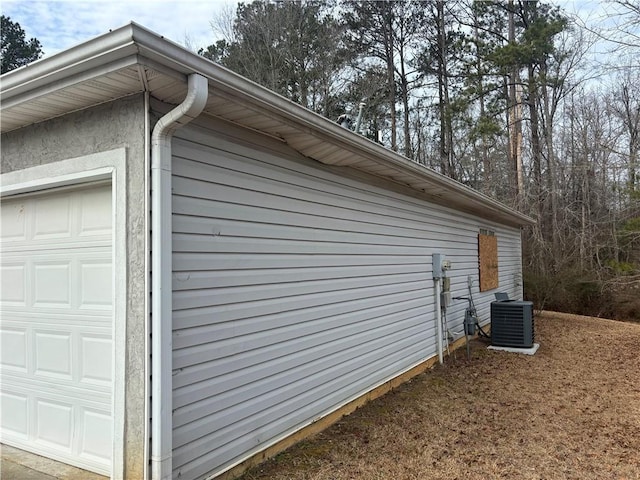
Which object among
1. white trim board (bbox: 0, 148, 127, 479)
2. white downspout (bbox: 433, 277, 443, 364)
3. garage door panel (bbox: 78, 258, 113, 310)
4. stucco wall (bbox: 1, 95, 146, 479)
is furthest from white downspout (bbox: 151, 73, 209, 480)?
white downspout (bbox: 433, 277, 443, 364)

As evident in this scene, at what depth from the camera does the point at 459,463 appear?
3.39 meters

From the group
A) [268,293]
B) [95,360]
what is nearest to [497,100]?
[268,293]

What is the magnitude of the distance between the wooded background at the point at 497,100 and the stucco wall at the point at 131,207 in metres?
12.4

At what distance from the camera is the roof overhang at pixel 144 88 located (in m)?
2.18

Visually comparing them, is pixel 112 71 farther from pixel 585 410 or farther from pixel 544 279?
pixel 544 279

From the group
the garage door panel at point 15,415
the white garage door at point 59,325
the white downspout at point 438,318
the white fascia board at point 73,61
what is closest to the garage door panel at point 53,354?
the white garage door at point 59,325

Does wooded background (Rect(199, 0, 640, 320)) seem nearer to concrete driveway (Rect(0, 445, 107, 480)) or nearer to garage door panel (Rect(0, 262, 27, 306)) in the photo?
garage door panel (Rect(0, 262, 27, 306))

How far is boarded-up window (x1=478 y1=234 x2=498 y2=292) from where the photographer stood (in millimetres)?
9117

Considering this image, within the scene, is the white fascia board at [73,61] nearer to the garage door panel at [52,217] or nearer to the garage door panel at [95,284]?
the garage door panel at [52,217]

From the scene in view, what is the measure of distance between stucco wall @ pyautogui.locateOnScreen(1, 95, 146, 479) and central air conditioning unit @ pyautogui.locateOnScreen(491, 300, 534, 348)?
664 cm

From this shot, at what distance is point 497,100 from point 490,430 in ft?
49.3

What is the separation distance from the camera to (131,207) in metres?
2.62

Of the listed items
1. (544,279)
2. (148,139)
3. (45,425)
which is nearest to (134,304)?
(148,139)

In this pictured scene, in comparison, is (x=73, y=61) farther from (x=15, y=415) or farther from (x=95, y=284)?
(x=15, y=415)
